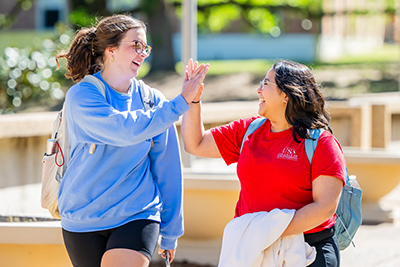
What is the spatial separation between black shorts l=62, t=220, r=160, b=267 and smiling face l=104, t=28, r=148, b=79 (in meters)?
0.77

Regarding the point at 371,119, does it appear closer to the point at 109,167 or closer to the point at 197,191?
the point at 197,191

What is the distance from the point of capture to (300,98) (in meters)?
2.69

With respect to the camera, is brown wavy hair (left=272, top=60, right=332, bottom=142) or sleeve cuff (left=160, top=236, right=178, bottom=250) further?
sleeve cuff (left=160, top=236, right=178, bottom=250)

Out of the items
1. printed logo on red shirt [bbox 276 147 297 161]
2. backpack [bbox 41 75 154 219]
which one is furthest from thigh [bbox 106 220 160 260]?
printed logo on red shirt [bbox 276 147 297 161]

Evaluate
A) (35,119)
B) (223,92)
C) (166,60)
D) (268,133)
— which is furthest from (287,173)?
(166,60)

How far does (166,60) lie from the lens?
864 inches

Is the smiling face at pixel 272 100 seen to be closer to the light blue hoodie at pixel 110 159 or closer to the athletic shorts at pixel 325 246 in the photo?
the light blue hoodie at pixel 110 159

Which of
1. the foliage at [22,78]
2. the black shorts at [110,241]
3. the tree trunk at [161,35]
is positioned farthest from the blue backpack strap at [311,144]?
the tree trunk at [161,35]

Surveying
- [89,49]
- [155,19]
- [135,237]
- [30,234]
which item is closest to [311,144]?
[135,237]

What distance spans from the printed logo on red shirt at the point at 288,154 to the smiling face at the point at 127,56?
0.85 metres

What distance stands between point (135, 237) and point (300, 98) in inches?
40.8

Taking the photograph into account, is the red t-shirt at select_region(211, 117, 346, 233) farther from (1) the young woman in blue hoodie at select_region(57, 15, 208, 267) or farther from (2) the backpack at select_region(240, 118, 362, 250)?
(1) the young woman in blue hoodie at select_region(57, 15, 208, 267)

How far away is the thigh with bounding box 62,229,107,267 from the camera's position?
279cm

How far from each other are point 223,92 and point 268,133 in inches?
683
